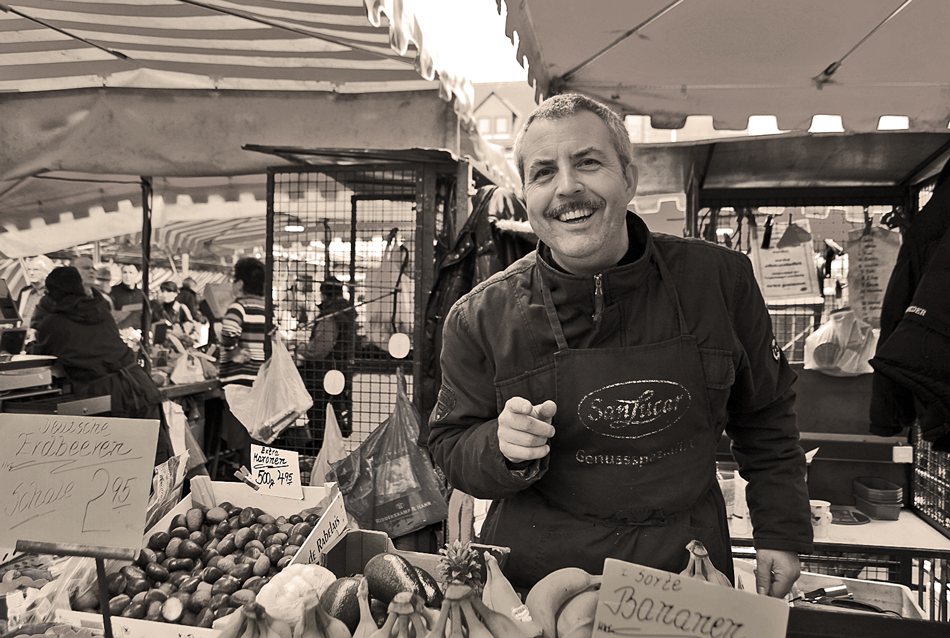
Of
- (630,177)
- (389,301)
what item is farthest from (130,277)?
(630,177)

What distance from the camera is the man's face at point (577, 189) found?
67.6 inches

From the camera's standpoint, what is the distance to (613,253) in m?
1.81

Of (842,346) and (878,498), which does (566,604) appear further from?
(842,346)

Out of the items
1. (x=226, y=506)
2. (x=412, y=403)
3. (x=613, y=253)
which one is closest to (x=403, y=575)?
(x=613, y=253)

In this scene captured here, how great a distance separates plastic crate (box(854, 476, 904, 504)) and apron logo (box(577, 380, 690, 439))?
225 cm

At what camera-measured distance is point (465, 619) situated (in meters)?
1.10

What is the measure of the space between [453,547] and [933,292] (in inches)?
95.5

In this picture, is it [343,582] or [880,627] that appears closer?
[880,627]

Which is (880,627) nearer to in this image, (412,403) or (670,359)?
(670,359)

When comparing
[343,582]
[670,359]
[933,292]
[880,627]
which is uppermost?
[933,292]

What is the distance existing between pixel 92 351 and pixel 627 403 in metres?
4.48

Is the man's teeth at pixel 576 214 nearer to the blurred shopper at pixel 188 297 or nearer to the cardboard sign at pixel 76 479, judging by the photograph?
the cardboard sign at pixel 76 479

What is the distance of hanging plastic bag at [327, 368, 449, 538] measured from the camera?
11.8 ft

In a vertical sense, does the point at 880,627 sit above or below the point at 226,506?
above
